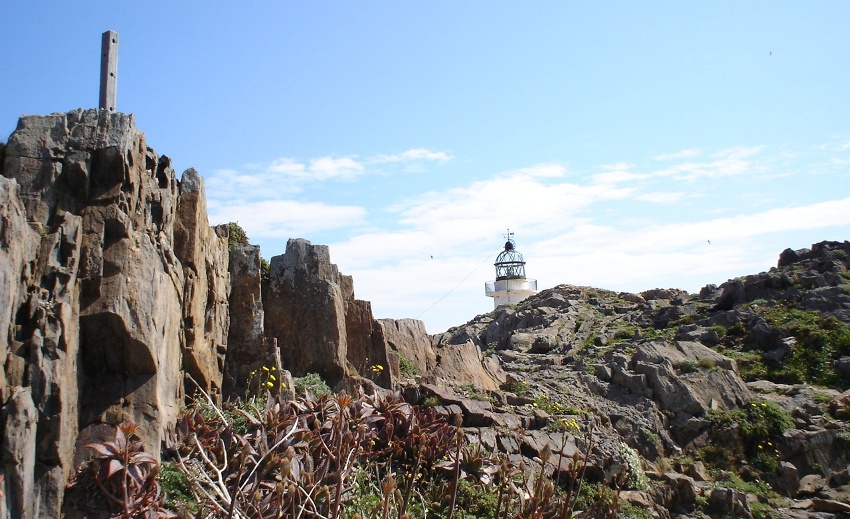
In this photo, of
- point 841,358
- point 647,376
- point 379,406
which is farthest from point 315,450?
point 841,358

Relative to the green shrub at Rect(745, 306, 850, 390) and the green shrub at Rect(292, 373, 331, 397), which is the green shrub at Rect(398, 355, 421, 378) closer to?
the green shrub at Rect(292, 373, 331, 397)

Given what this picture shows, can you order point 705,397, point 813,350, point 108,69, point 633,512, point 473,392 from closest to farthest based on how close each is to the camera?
point 108,69, point 633,512, point 473,392, point 705,397, point 813,350

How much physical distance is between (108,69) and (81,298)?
3221 mm

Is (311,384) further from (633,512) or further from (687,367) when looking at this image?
(687,367)

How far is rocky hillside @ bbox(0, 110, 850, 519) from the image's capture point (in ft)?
20.1

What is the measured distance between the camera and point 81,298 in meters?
6.73

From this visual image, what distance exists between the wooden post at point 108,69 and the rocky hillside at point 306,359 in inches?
40.9

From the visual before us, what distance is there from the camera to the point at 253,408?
26.7ft

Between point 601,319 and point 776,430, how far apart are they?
9.77m

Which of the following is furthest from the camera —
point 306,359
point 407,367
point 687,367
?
point 687,367

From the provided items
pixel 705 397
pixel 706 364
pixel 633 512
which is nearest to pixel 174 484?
pixel 633 512

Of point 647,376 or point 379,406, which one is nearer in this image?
point 379,406

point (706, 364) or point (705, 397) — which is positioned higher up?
point (706, 364)

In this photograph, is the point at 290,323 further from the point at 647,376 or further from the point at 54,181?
the point at 647,376
